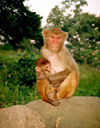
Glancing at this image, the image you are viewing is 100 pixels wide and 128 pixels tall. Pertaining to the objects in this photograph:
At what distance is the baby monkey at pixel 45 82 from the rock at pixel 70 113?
0.18 m

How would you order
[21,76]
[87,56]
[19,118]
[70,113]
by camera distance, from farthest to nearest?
[87,56], [21,76], [70,113], [19,118]

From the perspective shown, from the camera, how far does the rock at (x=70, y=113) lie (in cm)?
270

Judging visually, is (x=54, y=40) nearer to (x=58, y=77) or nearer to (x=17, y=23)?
(x=58, y=77)

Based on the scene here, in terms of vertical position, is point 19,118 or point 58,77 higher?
point 58,77

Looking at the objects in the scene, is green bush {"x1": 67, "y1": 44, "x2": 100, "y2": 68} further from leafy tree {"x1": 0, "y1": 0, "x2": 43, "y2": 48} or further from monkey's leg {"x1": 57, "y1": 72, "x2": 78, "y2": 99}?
monkey's leg {"x1": 57, "y1": 72, "x2": 78, "y2": 99}

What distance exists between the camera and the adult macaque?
288 cm

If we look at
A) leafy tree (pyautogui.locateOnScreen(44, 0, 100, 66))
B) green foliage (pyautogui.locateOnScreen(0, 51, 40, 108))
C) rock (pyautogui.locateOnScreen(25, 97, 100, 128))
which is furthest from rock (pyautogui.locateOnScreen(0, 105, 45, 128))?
leafy tree (pyautogui.locateOnScreen(44, 0, 100, 66))

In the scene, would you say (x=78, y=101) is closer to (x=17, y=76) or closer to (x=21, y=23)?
(x=17, y=76)

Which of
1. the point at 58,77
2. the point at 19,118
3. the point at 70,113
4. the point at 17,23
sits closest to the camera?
the point at 19,118

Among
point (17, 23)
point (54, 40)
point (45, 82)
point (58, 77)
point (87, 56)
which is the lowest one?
point (87, 56)

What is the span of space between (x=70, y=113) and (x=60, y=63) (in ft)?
3.64

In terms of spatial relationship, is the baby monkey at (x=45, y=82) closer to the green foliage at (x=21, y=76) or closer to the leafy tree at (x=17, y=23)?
the green foliage at (x=21, y=76)

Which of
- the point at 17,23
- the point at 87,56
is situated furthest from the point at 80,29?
the point at 17,23

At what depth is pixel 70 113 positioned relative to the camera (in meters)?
2.83
